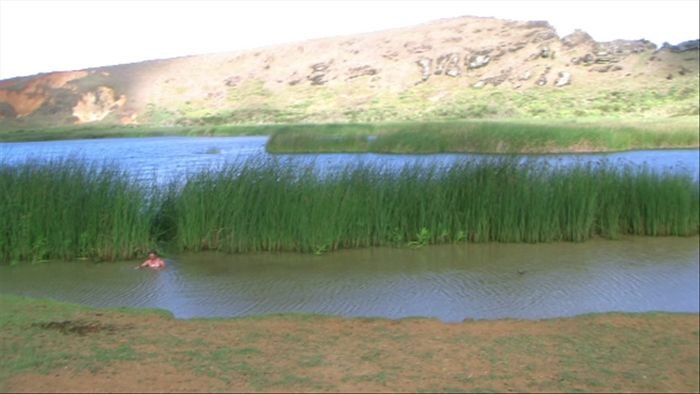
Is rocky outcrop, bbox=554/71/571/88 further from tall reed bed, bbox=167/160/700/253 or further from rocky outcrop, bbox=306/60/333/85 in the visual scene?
rocky outcrop, bbox=306/60/333/85

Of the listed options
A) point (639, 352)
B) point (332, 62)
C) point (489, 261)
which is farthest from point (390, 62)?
point (639, 352)

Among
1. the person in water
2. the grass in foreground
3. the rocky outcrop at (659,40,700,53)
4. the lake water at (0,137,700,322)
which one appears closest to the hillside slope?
the rocky outcrop at (659,40,700,53)

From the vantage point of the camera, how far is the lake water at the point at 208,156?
14.2 ft

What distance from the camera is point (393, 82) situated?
11391 millimetres

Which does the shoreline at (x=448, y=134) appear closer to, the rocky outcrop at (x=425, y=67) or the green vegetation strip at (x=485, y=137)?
the green vegetation strip at (x=485, y=137)

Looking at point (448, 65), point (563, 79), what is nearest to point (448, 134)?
point (448, 65)

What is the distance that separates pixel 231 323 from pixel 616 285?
8.48 ft

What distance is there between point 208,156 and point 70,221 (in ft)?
14.3

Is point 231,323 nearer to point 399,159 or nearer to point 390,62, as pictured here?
point 399,159

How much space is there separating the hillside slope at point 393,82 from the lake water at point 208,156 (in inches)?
15.5

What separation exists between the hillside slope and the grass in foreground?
1.50 meters

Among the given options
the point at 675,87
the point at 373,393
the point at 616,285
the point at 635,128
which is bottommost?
the point at 616,285

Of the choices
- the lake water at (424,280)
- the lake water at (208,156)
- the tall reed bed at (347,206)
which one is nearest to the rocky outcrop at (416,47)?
the lake water at (208,156)

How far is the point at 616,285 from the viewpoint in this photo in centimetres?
420
